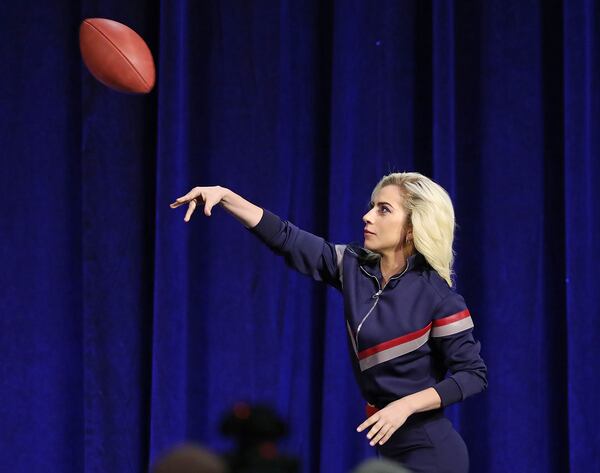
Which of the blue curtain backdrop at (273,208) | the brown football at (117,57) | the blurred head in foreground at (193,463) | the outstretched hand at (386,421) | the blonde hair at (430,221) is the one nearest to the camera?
the blurred head in foreground at (193,463)

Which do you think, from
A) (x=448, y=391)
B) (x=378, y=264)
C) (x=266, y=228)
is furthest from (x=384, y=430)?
(x=266, y=228)

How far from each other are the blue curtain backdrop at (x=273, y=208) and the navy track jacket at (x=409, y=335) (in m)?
0.94

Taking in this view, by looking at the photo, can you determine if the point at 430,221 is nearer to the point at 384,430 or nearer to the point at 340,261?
the point at 340,261

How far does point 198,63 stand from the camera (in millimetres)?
3176

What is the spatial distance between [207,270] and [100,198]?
19.1 inches

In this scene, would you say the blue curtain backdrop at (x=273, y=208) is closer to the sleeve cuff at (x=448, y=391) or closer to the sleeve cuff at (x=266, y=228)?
the sleeve cuff at (x=266, y=228)

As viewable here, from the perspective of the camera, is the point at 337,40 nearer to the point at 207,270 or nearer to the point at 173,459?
the point at 207,270

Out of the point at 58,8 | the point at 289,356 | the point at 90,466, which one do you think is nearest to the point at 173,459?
the point at 289,356

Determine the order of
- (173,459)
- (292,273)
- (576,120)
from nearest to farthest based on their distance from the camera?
1. (173,459)
2. (576,120)
3. (292,273)

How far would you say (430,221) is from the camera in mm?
2076

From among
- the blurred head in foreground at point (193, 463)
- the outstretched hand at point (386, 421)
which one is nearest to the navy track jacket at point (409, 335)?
the outstretched hand at point (386, 421)

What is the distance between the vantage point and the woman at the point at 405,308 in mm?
1986

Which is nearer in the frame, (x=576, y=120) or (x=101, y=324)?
(x=576, y=120)

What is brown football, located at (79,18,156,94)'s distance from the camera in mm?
2328
